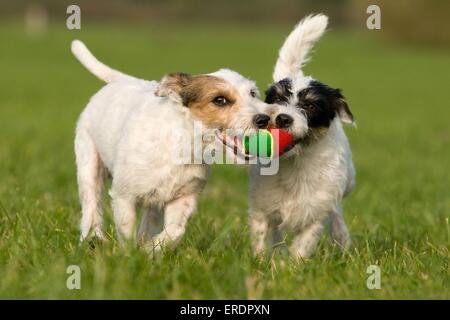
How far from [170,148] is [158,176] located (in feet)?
0.63

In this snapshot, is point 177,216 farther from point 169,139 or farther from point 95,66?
point 95,66

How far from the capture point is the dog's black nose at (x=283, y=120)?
5156 millimetres

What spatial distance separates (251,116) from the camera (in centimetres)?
504

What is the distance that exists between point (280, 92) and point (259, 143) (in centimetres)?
77

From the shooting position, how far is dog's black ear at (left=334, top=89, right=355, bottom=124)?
5.86m

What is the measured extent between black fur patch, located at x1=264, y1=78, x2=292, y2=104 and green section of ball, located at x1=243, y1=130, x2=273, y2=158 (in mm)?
618

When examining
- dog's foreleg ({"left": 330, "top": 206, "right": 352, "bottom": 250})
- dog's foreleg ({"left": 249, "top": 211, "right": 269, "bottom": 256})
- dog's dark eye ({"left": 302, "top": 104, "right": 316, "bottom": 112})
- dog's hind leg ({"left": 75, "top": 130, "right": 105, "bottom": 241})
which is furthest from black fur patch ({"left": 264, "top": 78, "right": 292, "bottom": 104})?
dog's hind leg ({"left": 75, "top": 130, "right": 105, "bottom": 241})

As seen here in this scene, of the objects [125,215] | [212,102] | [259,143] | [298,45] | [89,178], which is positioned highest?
[298,45]

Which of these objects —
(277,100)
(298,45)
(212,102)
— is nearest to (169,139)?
(212,102)

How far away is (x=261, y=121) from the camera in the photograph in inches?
198

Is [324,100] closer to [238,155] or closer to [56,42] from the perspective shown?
[238,155]

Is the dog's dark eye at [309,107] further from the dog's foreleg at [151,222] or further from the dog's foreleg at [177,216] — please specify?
the dog's foreleg at [151,222]

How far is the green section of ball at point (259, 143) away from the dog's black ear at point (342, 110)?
0.94 meters

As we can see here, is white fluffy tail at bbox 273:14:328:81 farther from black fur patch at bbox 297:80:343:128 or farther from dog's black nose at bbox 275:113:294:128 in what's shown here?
dog's black nose at bbox 275:113:294:128
